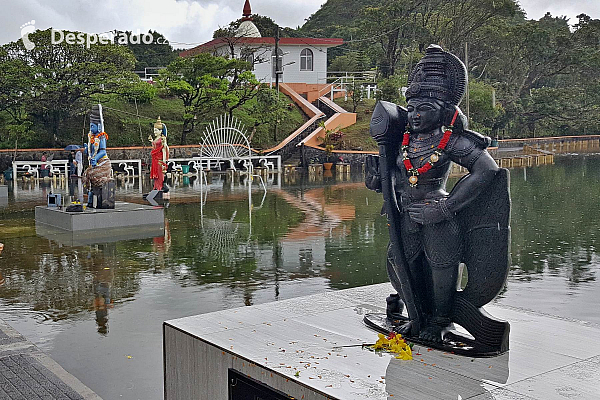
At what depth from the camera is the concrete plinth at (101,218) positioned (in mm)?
13117

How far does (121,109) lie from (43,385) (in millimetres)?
31387

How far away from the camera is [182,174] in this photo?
92.5 feet

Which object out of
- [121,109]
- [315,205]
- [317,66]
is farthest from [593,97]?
[315,205]

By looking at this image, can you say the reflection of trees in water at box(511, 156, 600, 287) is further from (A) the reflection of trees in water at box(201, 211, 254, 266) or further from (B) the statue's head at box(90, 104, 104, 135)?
(B) the statue's head at box(90, 104, 104, 135)

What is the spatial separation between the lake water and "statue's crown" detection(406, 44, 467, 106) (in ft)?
9.68

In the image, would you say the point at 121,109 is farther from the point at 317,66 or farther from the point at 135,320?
the point at 135,320

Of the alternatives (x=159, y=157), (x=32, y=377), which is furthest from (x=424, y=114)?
(x=159, y=157)

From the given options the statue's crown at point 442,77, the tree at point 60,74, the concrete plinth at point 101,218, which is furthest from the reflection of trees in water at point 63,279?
the tree at point 60,74

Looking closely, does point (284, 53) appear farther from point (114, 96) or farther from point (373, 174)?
point (373, 174)

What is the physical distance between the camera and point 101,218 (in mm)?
13312

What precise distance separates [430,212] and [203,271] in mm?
5490

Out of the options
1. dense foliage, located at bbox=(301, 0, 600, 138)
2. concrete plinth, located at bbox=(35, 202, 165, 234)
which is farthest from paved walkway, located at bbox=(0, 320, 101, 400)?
dense foliage, located at bbox=(301, 0, 600, 138)

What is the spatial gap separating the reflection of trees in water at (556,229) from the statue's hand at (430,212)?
469cm

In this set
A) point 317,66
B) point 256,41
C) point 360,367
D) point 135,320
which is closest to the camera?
point 360,367
